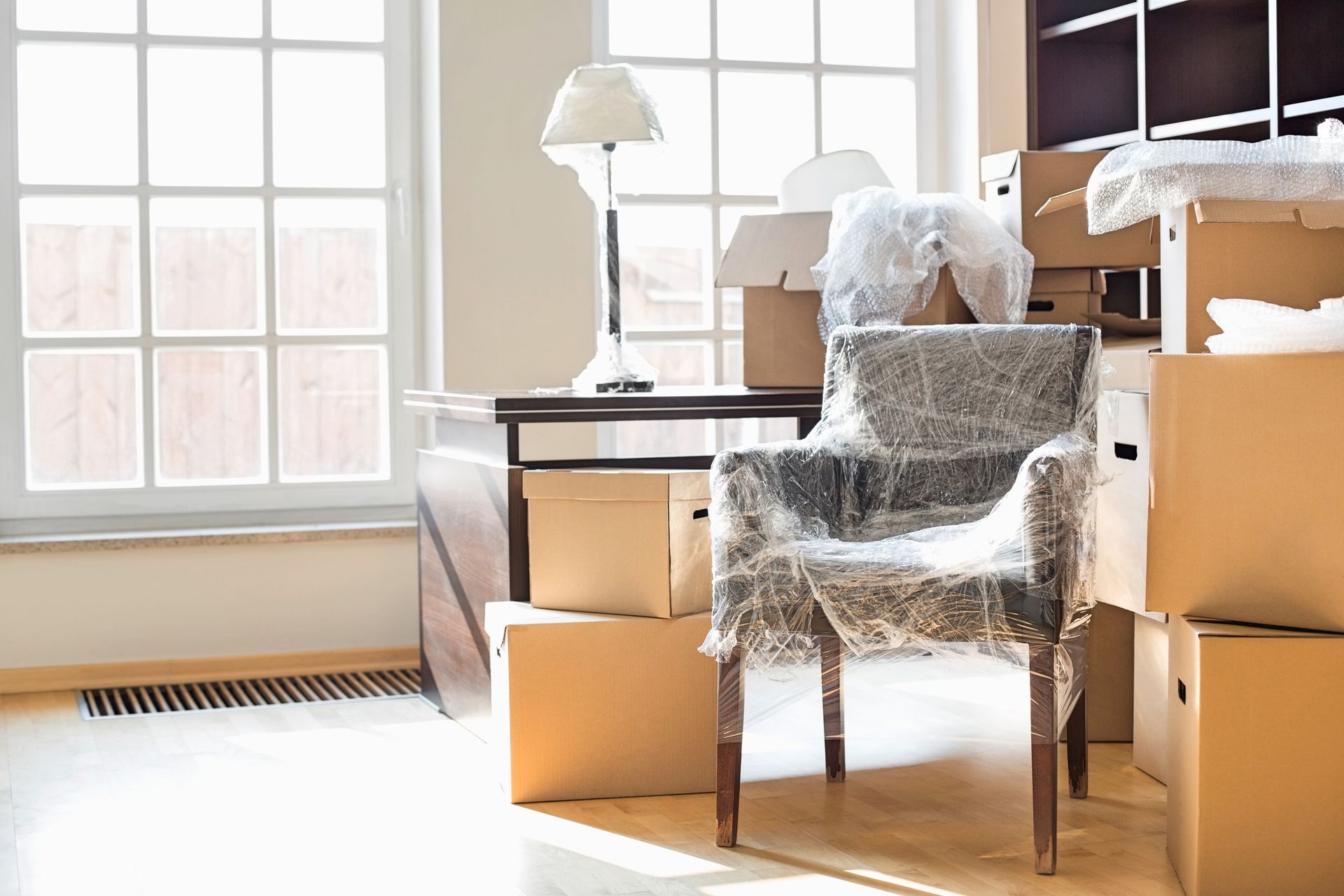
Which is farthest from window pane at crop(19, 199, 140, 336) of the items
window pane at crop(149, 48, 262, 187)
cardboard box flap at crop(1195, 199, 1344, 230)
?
cardboard box flap at crop(1195, 199, 1344, 230)

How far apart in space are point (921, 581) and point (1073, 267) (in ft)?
Answer: 3.66

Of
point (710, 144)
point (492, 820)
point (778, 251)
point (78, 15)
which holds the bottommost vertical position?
point (492, 820)

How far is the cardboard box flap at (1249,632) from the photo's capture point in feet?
5.74

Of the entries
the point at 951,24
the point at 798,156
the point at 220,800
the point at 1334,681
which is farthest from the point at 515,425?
the point at 951,24

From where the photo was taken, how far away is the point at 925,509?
7.66 feet

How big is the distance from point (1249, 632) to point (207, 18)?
2.71 meters

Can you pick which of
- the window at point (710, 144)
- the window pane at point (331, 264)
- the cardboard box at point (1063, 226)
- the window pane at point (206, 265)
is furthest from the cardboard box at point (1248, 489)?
the window pane at point (206, 265)

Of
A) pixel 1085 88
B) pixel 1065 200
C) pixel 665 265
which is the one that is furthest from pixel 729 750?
pixel 1085 88

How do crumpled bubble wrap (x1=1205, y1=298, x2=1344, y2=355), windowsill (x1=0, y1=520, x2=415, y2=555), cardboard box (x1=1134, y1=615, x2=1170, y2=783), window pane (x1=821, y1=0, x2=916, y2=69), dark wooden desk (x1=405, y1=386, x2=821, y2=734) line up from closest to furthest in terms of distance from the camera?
crumpled bubble wrap (x1=1205, y1=298, x2=1344, y2=355) → cardboard box (x1=1134, y1=615, x2=1170, y2=783) → dark wooden desk (x1=405, y1=386, x2=821, y2=734) → windowsill (x1=0, y1=520, x2=415, y2=555) → window pane (x1=821, y1=0, x2=916, y2=69)

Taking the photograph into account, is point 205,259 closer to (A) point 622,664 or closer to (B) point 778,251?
(B) point 778,251

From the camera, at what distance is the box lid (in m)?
2.21

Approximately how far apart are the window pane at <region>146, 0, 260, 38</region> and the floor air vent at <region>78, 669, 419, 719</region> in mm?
1523

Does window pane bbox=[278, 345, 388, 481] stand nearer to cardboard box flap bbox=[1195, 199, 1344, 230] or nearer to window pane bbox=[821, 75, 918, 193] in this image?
window pane bbox=[821, 75, 918, 193]

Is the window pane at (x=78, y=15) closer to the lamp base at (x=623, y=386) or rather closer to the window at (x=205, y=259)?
the window at (x=205, y=259)
